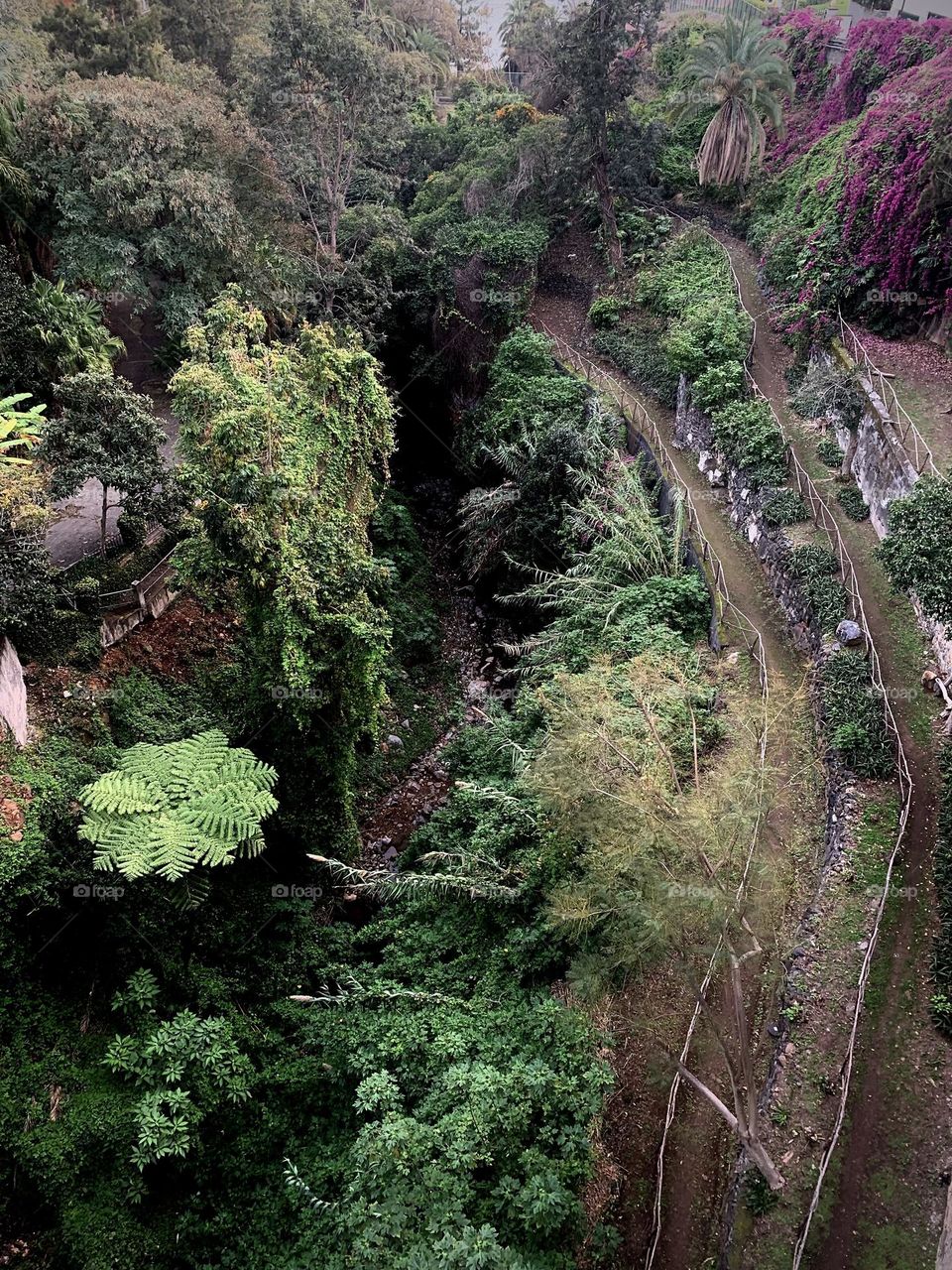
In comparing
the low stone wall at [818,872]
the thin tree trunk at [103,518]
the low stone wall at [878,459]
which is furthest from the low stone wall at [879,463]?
the thin tree trunk at [103,518]

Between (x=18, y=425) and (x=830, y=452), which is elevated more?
(x=830, y=452)

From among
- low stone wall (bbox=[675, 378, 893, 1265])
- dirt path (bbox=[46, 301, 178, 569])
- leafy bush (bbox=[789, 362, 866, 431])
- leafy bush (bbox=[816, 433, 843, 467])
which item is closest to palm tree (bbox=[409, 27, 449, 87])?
dirt path (bbox=[46, 301, 178, 569])

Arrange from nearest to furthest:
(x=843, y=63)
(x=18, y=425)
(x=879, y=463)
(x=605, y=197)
Answer: (x=18, y=425) → (x=879, y=463) → (x=605, y=197) → (x=843, y=63)

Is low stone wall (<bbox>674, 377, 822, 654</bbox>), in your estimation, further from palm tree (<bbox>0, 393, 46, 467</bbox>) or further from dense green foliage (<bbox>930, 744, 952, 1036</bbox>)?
palm tree (<bbox>0, 393, 46, 467</bbox>)

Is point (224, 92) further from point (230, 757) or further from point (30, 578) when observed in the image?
point (230, 757)

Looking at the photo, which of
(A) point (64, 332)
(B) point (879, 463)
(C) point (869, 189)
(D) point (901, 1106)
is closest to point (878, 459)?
(B) point (879, 463)

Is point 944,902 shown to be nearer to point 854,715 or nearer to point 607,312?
point 854,715
